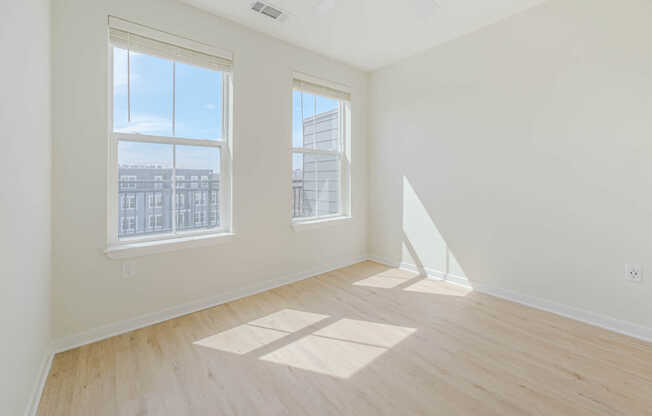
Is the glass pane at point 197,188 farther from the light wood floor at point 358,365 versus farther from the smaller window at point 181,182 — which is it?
the light wood floor at point 358,365

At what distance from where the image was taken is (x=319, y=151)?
12.1 feet

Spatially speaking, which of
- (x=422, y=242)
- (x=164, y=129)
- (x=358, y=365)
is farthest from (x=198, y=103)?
Answer: (x=422, y=242)

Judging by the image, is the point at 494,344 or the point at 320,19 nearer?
the point at 494,344

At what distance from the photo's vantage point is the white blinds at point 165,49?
7.22ft

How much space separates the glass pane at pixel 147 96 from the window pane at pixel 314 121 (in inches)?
52.7

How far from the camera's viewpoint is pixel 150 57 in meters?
2.38

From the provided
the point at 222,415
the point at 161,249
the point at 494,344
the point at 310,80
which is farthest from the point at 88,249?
the point at 494,344

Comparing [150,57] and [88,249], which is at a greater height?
[150,57]

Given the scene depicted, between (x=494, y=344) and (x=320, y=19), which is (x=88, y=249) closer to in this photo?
(x=320, y=19)

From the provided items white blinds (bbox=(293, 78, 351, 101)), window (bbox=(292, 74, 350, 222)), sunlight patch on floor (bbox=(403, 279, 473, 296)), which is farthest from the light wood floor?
white blinds (bbox=(293, 78, 351, 101))

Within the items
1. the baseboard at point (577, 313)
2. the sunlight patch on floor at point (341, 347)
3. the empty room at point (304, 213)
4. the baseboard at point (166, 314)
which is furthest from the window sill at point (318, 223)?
the baseboard at point (577, 313)

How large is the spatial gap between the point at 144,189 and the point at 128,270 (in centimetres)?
66

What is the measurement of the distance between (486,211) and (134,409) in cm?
323

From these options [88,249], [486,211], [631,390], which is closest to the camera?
[631,390]
